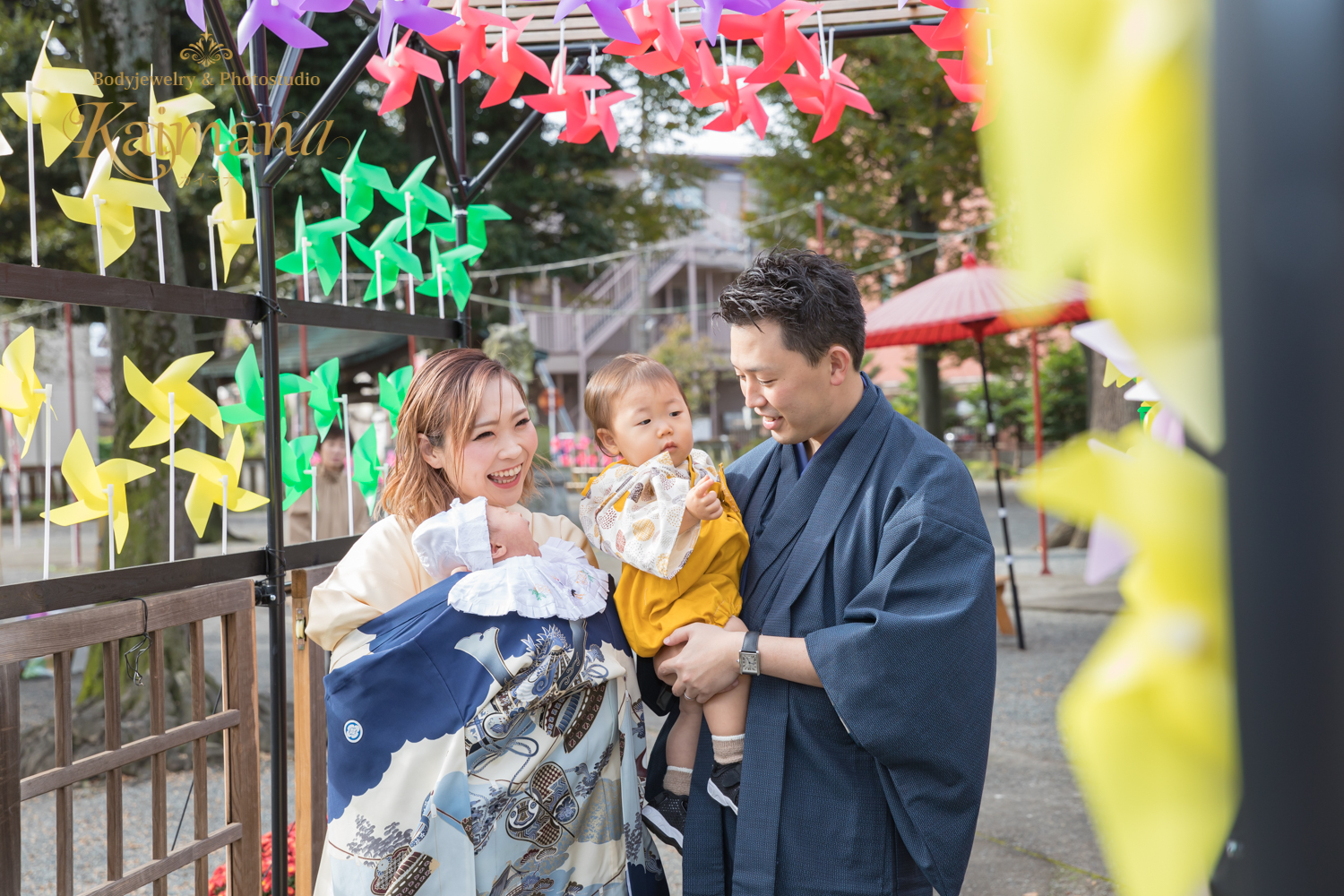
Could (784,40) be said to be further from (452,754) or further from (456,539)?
(452,754)

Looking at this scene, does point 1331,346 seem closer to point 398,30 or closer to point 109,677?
point 109,677

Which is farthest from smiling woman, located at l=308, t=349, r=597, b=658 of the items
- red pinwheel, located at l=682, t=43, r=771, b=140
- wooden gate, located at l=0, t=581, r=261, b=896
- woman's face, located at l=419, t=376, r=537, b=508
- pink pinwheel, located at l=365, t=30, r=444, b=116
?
red pinwheel, located at l=682, t=43, r=771, b=140

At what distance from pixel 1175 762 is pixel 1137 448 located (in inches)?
5.4

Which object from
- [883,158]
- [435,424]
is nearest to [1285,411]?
[435,424]

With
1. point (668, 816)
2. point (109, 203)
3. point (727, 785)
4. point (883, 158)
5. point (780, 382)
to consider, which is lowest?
point (668, 816)

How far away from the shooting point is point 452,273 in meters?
2.91

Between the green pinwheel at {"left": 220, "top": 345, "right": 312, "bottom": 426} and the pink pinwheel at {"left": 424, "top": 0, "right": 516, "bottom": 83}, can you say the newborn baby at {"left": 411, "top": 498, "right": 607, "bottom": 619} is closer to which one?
the green pinwheel at {"left": 220, "top": 345, "right": 312, "bottom": 426}

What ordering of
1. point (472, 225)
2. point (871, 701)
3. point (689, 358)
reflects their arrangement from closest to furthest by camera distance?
point (871, 701) → point (472, 225) → point (689, 358)

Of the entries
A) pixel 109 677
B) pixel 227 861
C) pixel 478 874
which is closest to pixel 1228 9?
pixel 109 677

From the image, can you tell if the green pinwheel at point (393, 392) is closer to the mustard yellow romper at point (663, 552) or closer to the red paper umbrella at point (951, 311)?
the mustard yellow romper at point (663, 552)

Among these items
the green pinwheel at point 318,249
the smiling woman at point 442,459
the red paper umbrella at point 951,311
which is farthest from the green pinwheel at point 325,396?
the red paper umbrella at point 951,311

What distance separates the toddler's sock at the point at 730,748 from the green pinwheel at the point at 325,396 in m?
1.43

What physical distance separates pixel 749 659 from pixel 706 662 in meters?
0.08

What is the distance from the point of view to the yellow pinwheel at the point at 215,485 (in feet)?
7.02
